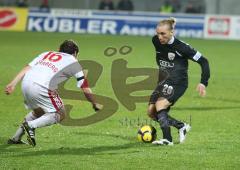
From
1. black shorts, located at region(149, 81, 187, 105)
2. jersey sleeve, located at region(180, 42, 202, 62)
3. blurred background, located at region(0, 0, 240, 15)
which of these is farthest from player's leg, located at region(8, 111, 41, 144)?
blurred background, located at region(0, 0, 240, 15)

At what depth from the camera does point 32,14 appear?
3859 centimetres

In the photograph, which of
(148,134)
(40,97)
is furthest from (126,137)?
(40,97)

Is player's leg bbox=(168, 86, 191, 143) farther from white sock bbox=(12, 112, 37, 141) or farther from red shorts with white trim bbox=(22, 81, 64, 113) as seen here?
white sock bbox=(12, 112, 37, 141)

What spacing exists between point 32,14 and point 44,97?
28.8m

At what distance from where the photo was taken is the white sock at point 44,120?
10289 millimetres

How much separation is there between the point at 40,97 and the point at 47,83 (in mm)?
233

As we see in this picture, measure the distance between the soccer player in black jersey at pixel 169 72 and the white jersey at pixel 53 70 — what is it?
1421 millimetres

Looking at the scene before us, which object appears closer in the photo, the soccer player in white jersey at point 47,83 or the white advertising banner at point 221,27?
the soccer player in white jersey at point 47,83

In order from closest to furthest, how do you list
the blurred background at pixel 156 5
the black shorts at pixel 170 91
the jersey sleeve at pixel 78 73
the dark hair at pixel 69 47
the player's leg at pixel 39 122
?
the player's leg at pixel 39 122, the jersey sleeve at pixel 78 73, the dark hair at pixel 69 47, the black shorts at pixel 170 91, the blurred background at pixel 156 5

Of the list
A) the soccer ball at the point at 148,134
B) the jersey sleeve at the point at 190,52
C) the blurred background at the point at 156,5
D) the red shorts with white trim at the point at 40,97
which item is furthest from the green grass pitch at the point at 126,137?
the blurred background at the point at 156,5

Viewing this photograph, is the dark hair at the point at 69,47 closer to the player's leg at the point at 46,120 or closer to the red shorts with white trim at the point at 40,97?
the red shorts with white trim at the point at 40,97

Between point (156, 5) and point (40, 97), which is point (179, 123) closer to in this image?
point (40, 97)

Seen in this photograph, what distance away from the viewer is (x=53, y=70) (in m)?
10.4

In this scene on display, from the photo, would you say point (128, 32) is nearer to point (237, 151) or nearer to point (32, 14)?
point (32, 14)
